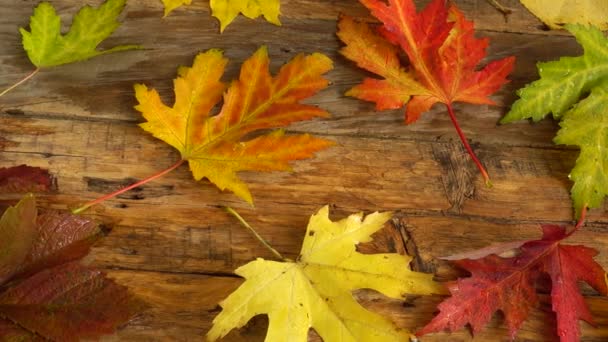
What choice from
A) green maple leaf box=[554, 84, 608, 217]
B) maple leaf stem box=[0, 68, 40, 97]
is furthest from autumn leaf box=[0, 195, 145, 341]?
green maple leaf box=[554, 84, 608, 217]

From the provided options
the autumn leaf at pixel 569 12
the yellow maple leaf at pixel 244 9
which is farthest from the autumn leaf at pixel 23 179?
the autumn leaf at pixel 569 12

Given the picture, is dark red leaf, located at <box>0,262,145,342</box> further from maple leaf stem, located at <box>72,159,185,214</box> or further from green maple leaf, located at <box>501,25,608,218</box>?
green maple leaf, located at <box>501,25,608,218</box>

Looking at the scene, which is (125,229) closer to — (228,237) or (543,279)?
(228,237)

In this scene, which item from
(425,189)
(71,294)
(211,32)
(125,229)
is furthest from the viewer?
(211,32)

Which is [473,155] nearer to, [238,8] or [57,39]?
[238,8]

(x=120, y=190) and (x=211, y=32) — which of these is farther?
(x=211, y=32)

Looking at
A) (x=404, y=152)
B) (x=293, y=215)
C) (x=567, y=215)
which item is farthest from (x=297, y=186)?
(x=567, y=215)

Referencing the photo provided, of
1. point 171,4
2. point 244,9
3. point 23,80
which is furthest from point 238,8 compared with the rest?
point 23,80
